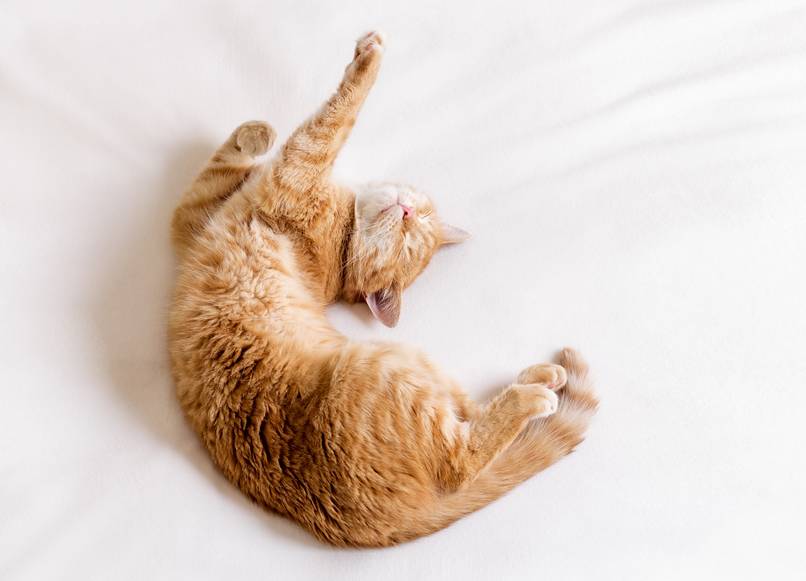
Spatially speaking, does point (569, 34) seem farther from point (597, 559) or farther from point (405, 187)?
point (597, 559)

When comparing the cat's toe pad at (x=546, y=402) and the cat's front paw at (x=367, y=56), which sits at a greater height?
the cat's front paw at (x=367, y=56)

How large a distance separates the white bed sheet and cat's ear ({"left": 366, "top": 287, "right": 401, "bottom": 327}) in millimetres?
59

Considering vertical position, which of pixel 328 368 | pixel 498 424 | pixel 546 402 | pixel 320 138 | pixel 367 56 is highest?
pixel 367 56

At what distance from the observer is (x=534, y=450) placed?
1.76 metres

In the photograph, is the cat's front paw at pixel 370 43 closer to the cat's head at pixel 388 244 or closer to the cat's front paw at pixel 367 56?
the cat's front paw at pixel 367 56

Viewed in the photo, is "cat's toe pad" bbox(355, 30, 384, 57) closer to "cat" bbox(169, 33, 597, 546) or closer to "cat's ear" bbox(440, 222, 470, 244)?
"cat" bbox(169, 33, 597, 546)

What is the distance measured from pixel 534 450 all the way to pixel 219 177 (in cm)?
101

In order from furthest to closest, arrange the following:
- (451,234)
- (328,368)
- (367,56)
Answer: (451,234) → (367,56) → (328,368)

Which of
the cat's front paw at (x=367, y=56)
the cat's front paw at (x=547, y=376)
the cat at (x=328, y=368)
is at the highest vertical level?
the cat's front paw at (x=367, y=56)

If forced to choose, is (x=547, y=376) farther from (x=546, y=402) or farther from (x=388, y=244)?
(x=388, y=244)

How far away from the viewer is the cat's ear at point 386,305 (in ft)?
6.08

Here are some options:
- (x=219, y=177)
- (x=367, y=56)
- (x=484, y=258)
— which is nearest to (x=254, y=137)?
(x=219, y=177)

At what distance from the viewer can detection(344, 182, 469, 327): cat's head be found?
1854 millimetres

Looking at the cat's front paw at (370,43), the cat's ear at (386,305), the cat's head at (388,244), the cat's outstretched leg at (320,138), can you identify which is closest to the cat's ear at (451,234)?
the cat's head at (388,244)
